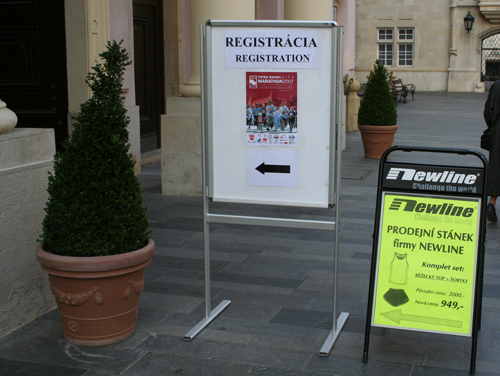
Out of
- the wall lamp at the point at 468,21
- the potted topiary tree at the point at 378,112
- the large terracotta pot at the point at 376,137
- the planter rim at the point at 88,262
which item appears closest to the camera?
the planter rim at the point at 88,262

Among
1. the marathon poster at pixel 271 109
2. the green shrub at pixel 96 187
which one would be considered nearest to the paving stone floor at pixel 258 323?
the green shrub at pixel 96 187

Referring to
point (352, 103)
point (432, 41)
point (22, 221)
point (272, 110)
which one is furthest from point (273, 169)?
point (432, 41)

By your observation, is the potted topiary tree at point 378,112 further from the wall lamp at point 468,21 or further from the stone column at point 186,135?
the wall lamp at point 468,21

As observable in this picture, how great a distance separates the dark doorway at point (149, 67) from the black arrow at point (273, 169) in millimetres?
7696

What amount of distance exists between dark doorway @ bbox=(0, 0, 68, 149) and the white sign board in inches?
187

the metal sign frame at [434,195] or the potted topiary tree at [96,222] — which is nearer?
the metal sign frame at [434,195]

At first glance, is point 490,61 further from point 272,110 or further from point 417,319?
point 417,319

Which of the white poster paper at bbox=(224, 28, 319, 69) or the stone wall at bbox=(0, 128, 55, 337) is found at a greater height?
the white poster paper at bbox=(224, 28, 319, 69)

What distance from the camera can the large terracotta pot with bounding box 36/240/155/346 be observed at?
391 centimetres

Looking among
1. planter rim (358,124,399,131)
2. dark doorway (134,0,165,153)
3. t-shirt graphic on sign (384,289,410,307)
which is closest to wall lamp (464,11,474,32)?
planter rim (358,124,399,131)

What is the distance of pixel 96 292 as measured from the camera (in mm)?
3980

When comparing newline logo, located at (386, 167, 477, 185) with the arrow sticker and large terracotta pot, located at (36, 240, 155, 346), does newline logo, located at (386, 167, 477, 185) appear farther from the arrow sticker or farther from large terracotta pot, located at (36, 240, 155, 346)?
large terracotta pot, located at (36, 240, 155, 346)

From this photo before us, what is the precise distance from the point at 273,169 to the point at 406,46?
31763 millimetres

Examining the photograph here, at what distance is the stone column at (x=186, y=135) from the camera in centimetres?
834
